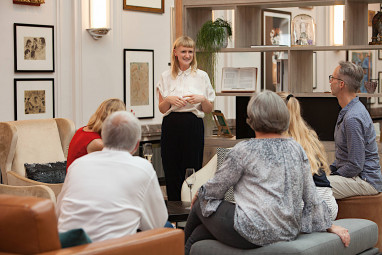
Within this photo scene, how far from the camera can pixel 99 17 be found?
23.9 feet

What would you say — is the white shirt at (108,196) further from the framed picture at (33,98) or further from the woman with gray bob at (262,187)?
the framed picture at (33,98)

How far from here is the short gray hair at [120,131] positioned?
2.99 meters

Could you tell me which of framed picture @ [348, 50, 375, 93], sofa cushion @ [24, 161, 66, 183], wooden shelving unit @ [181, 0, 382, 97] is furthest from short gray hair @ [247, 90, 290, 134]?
framed picture @ [348, 50, 375, 93]

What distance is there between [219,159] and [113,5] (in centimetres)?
320

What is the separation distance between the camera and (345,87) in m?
4.82

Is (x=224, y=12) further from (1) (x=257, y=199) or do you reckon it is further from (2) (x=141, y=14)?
(1) (x=257, y=199)

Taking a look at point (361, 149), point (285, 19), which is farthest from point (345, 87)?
point (285, 19)

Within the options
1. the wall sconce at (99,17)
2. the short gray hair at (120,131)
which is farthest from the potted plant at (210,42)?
the short gray hair at (120,131)

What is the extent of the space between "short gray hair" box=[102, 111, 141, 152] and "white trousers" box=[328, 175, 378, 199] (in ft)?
6.59

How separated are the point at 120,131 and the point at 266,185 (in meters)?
0.82

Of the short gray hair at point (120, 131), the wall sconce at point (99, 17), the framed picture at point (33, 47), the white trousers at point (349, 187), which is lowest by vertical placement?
the white trousers at point (349, 187)

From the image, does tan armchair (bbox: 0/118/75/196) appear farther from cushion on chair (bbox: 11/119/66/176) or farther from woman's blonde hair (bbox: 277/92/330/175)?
woman's blonde hair (bbox: 277/92/330/175)

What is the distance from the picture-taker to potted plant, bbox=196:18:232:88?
6.56 meters

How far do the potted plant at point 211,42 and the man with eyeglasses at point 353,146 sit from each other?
1.94 meters
